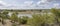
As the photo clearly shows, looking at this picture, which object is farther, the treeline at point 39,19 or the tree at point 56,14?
the tree at point 56,14

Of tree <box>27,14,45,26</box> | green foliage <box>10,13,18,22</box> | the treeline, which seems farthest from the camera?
green foliage <box>10,13,18,22</box>

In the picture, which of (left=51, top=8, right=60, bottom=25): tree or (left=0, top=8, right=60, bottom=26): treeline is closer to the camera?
(left=0, top=8, right=60, bottom=26): treeline

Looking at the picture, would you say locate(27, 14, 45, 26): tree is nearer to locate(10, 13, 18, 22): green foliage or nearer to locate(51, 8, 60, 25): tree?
locate(51, 8, 60, 25): tree

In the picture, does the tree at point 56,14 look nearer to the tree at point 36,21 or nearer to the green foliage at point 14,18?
the tree at point 36,21

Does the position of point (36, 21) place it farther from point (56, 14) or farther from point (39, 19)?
point (56, 14)

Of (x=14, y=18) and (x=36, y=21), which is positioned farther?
(x=14, y=18)

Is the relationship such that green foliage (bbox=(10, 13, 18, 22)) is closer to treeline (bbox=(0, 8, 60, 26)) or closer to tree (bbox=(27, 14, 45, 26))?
treeline (bbox=(0, 8, 60, 26))

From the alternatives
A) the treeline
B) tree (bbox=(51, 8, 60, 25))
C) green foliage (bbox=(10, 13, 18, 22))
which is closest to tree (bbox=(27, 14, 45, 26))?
the treeline

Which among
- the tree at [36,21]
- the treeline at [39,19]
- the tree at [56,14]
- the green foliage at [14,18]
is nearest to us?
the tree at [36,21]

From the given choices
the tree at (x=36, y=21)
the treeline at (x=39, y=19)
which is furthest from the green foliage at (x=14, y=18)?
the tree at (x=36, y=21)

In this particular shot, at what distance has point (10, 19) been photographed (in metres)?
18.3

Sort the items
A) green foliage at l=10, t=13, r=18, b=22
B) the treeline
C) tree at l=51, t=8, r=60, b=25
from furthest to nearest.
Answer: green foliage at l=10, t=13, r=18, b=22 < tree at l=51, t=8, r=60, b=25 < the treeline

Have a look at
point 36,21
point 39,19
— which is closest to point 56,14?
point 39,19

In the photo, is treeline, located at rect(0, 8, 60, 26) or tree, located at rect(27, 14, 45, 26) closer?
tree, located at rect(27, 14, 45, 26)
